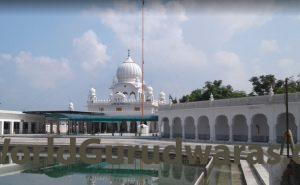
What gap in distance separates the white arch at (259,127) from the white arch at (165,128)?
1178 cm

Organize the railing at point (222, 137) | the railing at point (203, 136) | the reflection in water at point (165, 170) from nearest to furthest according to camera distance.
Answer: the reflection in water at point (165, 170), the railing at point (222, 137), the railing at point (203, 136)

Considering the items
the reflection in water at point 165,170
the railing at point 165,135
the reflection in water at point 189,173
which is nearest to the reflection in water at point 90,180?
the reflection in water at point 165,170

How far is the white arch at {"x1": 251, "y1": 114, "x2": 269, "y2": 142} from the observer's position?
30.9m

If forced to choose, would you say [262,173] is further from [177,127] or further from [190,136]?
[177,127]

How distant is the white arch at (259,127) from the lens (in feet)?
102

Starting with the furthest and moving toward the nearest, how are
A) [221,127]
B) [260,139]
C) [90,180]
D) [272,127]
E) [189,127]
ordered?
[189,127] → [221,127] → [260,139] → [272,127] → [90,180]

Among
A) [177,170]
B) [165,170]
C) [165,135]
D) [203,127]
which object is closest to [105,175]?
[165,170]

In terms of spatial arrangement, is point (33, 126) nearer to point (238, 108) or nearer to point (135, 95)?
point (135, 95)

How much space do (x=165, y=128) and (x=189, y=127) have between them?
5.48 metres

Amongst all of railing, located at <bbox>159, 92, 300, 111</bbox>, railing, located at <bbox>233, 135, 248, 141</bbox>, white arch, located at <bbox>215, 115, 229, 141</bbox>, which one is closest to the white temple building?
railing, located at <bbox>159, 92, 300, 111</bbox>

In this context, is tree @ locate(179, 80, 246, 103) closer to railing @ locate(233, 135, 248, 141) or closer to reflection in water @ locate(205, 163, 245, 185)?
railing @ locate(233, 135, 248, 141)

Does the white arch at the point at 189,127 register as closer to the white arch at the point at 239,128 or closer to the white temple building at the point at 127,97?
the white arch at the point at 239,128

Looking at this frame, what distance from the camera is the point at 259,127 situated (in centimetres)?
3153

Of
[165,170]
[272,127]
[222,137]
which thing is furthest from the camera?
[222,137]
